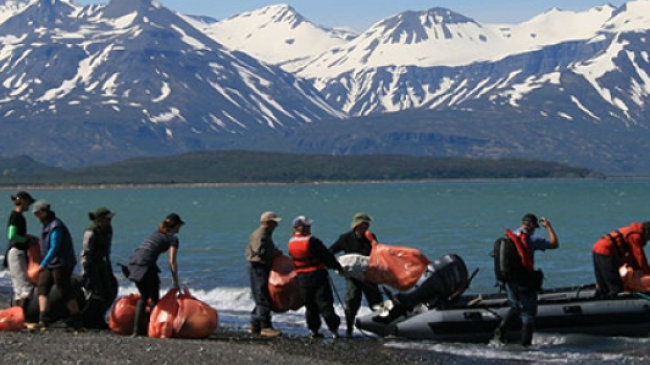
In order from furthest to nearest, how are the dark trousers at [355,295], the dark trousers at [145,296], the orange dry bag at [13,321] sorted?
the dark trousers at [355,295] → the orange dry bag at [13,321] → the dark trousers at [145,296]

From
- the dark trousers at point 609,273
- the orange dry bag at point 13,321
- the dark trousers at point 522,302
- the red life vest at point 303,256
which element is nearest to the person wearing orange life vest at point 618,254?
the dark trousers at point 609,273

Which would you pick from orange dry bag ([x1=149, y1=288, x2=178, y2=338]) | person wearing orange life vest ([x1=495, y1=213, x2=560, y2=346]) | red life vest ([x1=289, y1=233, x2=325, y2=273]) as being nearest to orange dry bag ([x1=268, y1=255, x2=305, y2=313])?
red life vest ([x1=289, y1=233, x2=325, y2=273])

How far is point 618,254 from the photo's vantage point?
20797 mm

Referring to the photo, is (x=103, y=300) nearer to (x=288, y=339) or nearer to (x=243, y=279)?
(x=288, y=339)

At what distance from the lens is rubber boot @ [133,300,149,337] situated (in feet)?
64.1

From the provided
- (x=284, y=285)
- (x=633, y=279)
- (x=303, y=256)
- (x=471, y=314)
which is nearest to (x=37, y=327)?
(x=284, y=285)

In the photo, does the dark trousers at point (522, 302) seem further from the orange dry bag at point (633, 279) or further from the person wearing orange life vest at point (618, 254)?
the orange dry bag at point (633, 279)

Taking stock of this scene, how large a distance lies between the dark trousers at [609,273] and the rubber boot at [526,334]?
1.73m

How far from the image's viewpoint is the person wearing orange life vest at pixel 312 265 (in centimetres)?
1983

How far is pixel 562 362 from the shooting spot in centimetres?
1947

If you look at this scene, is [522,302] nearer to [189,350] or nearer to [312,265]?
[312,265]

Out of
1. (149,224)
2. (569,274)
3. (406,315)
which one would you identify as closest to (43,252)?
(406,315)

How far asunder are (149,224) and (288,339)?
2801 inches

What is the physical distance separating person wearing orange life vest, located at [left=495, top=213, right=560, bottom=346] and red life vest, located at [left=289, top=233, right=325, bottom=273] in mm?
2930
